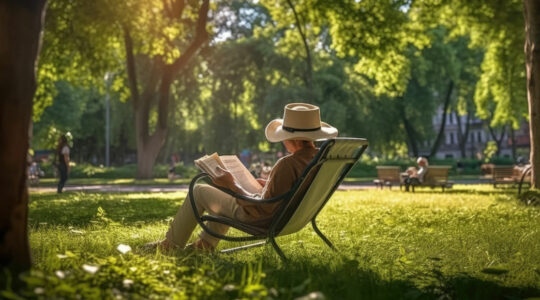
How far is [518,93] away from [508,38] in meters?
3.09

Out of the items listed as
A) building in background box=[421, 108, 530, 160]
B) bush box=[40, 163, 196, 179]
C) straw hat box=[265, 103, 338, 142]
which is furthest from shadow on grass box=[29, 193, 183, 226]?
building in background box=[421, 108, 530, 160]

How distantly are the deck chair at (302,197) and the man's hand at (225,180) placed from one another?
0.11 m

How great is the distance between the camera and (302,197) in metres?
4.93

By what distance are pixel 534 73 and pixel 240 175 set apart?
10756 mm

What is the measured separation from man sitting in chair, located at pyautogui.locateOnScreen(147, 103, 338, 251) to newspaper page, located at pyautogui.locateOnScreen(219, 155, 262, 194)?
335 mm

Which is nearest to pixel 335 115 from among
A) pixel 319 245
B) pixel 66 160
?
pixel 66 160

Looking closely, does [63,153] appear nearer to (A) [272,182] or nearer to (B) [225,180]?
(B) [225,180]

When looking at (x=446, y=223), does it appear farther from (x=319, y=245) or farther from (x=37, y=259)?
(x=37, y=259)

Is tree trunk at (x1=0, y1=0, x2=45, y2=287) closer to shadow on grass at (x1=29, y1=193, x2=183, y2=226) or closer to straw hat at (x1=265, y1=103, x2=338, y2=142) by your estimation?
straw hat at (x1=265, y1=103, x2=338, y2=142)

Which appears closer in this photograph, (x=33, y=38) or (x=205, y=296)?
(x=205, y=296)

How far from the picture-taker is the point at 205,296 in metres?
3.38

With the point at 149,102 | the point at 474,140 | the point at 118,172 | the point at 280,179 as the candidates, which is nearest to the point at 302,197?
the point at 280,179

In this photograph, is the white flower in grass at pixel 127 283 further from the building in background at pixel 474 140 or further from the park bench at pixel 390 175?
the building in background at pixel 474 140

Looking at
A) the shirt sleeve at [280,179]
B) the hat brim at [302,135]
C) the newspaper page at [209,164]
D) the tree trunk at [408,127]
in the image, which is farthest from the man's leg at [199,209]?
the tree trunk at [408,127]
